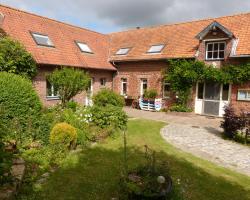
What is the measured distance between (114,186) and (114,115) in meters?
5.95

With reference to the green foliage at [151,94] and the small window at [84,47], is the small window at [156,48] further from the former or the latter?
→ the small window at [84,47]

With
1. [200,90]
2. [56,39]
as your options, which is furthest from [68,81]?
[200,90]

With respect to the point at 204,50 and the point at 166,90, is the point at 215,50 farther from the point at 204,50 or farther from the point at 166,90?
the point at 166,90

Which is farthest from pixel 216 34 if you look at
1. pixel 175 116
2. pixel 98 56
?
pixel 98 56

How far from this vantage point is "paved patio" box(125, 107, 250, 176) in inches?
328

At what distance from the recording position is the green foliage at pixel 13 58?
12.8 m

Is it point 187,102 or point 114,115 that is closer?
point 114,115

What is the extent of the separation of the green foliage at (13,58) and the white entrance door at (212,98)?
11868 mm

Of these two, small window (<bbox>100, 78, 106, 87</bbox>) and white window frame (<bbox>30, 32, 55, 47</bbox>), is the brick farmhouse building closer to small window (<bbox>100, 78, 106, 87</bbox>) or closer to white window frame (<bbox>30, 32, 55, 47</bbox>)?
white window frame (<bbox>30, 32, 55, 47</bbox>)

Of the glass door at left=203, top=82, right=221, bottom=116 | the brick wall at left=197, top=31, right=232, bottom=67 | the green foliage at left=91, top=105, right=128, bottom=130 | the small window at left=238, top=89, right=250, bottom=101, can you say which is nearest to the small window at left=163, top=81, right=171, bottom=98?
the glass door at left=203, top=82, right=221, bottom=116

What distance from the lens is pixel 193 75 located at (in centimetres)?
1719

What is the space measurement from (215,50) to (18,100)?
538 inches

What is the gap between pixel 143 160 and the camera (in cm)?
782

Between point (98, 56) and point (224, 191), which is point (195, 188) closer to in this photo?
point (224, 191)
